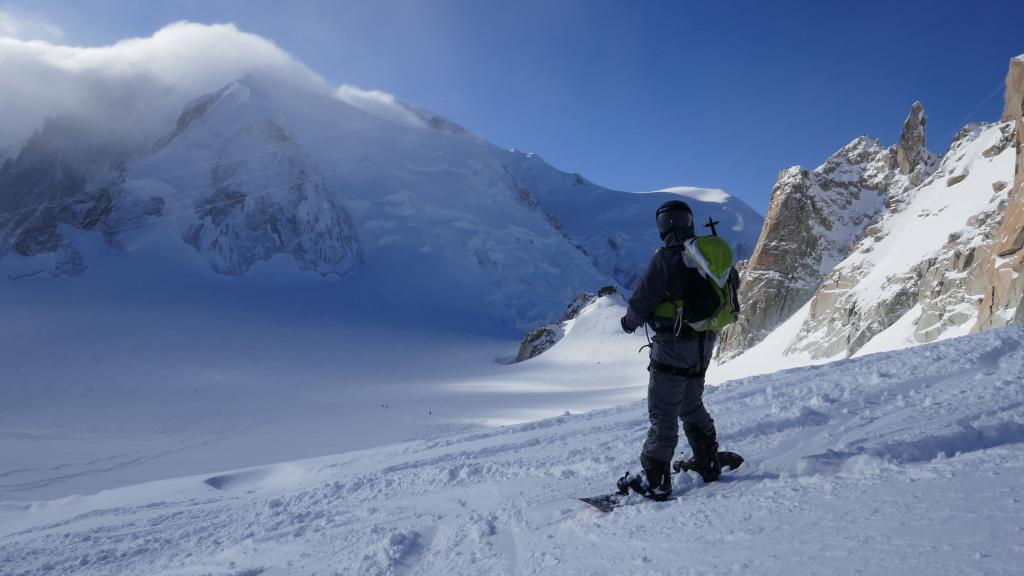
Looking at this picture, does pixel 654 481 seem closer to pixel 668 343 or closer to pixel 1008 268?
pixel 668 343

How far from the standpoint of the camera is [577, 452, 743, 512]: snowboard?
133 inches

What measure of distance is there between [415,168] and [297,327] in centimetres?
3547

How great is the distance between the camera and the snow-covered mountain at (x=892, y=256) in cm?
2181

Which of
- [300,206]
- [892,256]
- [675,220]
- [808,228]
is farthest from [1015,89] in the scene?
[300,206]

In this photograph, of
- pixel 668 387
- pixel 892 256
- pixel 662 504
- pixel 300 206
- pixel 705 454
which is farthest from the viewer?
pixel 300 206

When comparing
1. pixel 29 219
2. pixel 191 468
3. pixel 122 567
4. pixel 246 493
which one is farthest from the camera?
pixel 29 219

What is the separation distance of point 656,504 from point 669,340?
0.90m

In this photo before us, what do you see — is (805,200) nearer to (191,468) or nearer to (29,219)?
(191,468)

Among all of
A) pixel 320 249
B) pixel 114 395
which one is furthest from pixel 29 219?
pixel 114 395

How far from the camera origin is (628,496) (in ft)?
11.3

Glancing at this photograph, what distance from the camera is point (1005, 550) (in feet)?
6.47

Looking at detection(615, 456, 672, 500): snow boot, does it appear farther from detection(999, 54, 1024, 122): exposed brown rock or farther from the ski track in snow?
detection(999, 54, 1024, 122): exposed brown rock

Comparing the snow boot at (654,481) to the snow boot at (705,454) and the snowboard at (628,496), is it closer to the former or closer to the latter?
the snowboard at (628,496)

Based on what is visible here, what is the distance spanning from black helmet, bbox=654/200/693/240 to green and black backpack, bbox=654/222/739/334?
0.12 metres
